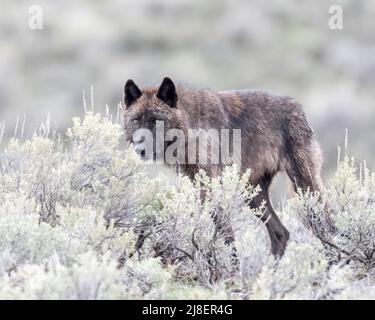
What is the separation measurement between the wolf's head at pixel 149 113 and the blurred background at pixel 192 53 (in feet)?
59.9

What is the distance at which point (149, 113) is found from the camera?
889 centimetres

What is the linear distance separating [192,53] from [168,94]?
24.9 m

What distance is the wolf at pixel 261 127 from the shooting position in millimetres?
9078

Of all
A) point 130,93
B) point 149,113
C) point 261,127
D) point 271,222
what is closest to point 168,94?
point 149,113

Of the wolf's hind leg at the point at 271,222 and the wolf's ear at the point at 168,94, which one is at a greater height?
the wolf's ear at the point at 168,94

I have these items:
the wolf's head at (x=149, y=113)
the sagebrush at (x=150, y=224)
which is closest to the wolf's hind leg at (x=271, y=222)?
the sagebrush at (x=150, y=224)

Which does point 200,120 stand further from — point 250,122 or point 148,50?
point 148,50

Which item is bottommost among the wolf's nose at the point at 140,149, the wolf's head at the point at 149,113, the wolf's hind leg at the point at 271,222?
the wolf's hind leg at the point at 271,222

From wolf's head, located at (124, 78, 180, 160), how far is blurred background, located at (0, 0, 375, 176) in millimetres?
18271

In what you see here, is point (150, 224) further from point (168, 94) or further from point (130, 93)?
point (130, 93)

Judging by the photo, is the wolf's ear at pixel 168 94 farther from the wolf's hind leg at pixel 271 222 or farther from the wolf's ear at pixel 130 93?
the wolf's hind leg at pixel 271 222

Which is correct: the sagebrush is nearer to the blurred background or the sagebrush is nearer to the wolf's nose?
the wolf's nose
